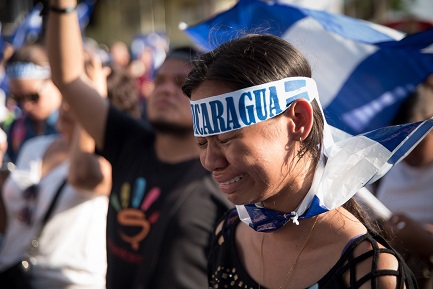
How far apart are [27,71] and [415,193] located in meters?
3.06

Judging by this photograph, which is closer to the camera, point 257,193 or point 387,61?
point 257,193

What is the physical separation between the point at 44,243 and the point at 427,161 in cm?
212

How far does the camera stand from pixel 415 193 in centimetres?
344

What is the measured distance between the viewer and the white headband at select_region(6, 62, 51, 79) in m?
5.04

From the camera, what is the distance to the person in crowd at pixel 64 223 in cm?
358

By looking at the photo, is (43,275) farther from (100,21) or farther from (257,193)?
(100,21)

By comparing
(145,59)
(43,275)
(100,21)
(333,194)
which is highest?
(333,194)

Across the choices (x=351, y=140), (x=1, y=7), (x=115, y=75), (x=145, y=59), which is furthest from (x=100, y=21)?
(x=351, y=140)

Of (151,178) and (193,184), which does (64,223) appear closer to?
(151,178)

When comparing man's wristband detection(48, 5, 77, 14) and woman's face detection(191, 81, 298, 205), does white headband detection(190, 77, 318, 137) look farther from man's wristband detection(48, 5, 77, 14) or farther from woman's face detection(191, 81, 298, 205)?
man's wristband detection(48, 5, 77, 14)

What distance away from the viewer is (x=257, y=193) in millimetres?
1868

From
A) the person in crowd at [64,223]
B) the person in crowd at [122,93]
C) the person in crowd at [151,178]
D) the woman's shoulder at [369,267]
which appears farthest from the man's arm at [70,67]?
the woman's shoulder at [369,267]

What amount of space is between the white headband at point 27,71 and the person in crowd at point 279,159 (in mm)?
3337

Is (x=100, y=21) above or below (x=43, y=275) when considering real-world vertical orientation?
below
